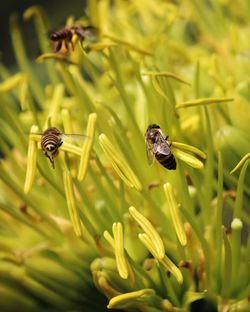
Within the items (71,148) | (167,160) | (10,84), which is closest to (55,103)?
(10,84)

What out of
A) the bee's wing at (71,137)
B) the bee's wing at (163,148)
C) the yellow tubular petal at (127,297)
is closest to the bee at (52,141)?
the bee's wing at (71,137)

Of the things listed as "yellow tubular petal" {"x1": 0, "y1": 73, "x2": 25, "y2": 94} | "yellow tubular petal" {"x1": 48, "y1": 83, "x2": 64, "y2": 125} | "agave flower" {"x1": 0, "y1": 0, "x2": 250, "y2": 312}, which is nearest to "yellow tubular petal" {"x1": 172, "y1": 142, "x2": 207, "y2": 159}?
"agave flower" {"x1": 0, "y1": 0, "x2": 250, "y2": 312}

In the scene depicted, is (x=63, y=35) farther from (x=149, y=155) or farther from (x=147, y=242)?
(x=147, y=242)

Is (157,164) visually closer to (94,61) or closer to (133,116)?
(133,116)

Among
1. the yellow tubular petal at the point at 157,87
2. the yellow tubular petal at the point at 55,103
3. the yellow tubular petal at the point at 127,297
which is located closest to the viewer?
the yellow tubular petal at the point at 127,297

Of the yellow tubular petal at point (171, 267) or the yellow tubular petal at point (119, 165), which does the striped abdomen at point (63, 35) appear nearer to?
the yellow tubular petal at point (119, 165)

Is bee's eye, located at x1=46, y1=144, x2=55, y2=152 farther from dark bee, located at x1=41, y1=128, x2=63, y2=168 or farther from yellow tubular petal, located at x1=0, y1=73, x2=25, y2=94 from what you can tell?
yellow tubular petal, located at x1=0, y1=73, x2=25, y2=94
